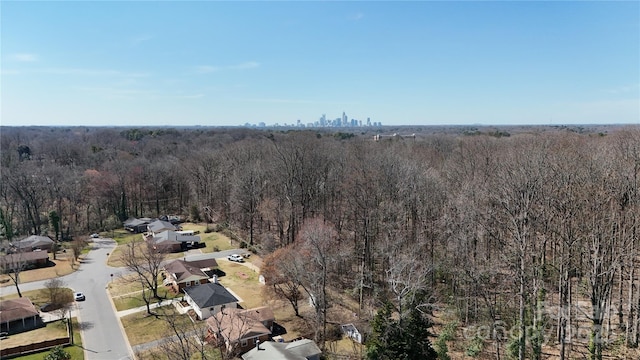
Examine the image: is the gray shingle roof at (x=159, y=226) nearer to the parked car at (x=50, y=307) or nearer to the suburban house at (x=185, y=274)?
the suburban house at (x=185, y=274)

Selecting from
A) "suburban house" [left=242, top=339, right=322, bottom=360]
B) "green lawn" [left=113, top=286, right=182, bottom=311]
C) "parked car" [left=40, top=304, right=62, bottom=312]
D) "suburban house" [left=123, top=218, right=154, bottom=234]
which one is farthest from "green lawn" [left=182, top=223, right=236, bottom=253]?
"suburban house" [left=242, top=339, right=322, bottom=360]

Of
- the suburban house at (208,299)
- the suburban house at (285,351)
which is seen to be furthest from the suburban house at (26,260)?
the suburban house at (285,351)

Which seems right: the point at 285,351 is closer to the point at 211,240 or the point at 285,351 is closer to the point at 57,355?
the point at 57,355

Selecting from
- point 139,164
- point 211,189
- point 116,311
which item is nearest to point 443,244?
point 116,311

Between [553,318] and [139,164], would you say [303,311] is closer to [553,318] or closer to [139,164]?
[553,318]

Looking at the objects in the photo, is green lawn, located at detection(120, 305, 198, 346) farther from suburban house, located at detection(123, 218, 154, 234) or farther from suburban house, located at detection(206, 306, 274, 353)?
suburban house, located at detection(123, 218, 154, 234)
